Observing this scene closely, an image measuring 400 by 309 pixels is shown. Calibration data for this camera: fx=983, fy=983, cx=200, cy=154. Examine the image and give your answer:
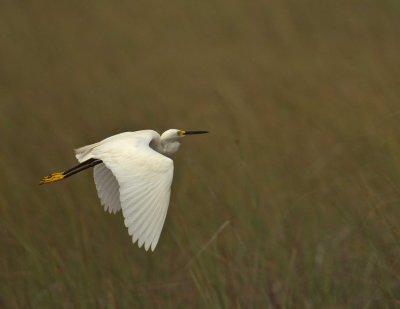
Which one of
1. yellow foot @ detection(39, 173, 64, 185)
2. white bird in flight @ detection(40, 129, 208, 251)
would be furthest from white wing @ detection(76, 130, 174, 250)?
yellow foot @ detection(39, 173, 64, 185)

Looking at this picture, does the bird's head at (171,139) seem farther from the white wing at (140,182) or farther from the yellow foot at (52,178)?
the yellow foot at (52,178)

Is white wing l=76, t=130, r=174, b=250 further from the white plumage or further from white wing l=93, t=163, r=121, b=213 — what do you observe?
white wing l=93, t=163, r=121, b=213

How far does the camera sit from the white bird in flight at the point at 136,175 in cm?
191

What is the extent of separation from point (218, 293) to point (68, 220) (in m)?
0.42

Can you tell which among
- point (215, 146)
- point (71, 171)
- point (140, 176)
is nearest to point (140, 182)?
point (140, 176)

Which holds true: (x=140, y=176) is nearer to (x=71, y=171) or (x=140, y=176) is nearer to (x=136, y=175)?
(x=136, y=175)

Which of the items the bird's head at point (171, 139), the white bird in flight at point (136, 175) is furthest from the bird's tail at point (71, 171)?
the bird's head at point (171, 139)

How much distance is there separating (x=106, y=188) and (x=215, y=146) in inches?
→ 11.4

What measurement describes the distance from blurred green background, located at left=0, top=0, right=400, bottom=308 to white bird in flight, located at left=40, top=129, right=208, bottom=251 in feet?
0.18

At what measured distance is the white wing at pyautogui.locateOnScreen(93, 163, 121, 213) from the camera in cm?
233

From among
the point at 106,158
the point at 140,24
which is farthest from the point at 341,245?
the point at 140,24

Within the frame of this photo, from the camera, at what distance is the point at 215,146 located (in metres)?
2.45

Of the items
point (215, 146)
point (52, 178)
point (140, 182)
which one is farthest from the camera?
point (215, 146)

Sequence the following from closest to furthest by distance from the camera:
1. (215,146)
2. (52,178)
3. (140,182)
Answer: (140,182), (52,178), (215,146)
